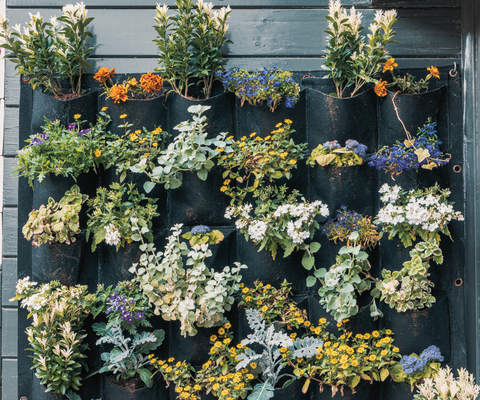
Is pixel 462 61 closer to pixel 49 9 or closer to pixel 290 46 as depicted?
pixel 290 46

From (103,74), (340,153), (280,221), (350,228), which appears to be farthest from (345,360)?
(103,74)

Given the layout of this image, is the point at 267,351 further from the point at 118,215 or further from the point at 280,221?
the point at 118,215

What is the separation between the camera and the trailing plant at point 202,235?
7.70 ft

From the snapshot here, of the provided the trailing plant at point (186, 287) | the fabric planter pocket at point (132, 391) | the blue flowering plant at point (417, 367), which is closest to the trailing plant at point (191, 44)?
the trailing plant at point (186, 287)

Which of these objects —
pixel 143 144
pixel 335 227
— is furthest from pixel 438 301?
pixel 143 144

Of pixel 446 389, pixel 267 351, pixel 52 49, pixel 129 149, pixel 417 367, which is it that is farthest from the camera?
pixel 52 49

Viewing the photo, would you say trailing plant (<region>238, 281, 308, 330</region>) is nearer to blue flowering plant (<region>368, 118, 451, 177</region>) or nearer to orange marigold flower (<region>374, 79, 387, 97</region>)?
blue flowering plant (<region>368, 118, 451, 177</region>)

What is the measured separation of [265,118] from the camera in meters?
2.41

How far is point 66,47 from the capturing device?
96.0 inches

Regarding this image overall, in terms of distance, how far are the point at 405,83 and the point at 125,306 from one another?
2268 mm

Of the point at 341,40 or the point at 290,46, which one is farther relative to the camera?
the point at 290,46

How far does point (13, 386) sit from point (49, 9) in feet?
8.76

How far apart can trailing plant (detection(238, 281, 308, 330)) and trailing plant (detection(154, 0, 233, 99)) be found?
52.3 inches

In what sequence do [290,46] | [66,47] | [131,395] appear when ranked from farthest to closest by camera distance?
[290,46] < [66,47] < [131,395]
